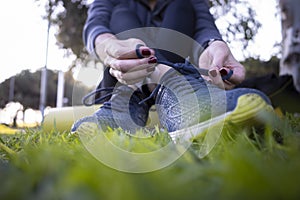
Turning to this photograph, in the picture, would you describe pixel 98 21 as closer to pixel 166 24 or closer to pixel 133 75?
pixel 166 24

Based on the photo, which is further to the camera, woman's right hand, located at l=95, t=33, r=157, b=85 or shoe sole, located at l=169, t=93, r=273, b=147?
woman's right hand, located at l=95, t=33, r=157, b=85

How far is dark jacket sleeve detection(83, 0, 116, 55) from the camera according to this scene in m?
1.27

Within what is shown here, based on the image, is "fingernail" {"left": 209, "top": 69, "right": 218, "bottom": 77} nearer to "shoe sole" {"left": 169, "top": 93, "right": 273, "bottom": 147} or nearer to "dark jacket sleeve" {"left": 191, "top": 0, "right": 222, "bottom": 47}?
"shoe sole" {"left": 169, "top": 93, "right": 273, "bottom": 147}

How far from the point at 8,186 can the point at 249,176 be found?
0.51 ft

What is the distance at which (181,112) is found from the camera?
26.4 inches

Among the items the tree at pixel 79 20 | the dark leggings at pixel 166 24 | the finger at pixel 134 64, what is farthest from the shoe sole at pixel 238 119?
the tree at pixel 79 20

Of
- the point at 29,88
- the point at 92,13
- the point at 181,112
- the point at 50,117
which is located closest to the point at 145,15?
the point at 92,13

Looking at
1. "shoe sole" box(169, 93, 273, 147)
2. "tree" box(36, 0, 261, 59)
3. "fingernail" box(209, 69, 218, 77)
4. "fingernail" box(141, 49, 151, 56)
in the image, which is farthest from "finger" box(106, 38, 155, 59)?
"tree" box(36, 0, 261, 59)

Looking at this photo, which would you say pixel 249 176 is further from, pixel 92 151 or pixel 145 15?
pixel 145 15

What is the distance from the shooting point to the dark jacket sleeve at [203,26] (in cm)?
129

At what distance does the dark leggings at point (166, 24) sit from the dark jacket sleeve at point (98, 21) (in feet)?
0.12

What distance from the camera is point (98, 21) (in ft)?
4.44

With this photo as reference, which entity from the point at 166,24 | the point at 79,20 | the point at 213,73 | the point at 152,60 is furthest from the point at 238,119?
the point at 79,20

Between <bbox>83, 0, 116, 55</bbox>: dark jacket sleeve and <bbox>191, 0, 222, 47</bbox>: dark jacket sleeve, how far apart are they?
14.5 inches
